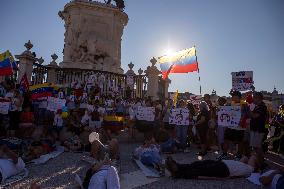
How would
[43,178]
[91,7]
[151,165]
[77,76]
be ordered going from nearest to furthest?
[43,178] < [151,165] < [77,76] < [91,7]

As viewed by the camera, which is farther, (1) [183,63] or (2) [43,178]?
(1) [183,63]

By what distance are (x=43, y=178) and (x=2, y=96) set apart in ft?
23.7

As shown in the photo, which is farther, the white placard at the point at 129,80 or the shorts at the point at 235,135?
the white placard at the point at 129,80

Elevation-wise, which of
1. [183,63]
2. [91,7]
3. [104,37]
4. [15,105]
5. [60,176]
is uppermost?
[91,7]

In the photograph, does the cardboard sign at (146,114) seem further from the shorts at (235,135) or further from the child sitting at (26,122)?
the shorts at (235,135)

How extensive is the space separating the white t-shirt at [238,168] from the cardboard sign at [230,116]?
217 centimetres

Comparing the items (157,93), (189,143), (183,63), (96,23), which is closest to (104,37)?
(96,23)

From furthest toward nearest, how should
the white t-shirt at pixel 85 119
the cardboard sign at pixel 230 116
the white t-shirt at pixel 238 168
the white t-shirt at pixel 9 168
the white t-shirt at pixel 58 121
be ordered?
the white t-shirt at pixel 85 119 < the white t-shirt at pixel 58 121 < the cardboard sign at pixel 230 116 < the white t-shirt at pixel 238 168 < the white t-shirt at pixel 9 168

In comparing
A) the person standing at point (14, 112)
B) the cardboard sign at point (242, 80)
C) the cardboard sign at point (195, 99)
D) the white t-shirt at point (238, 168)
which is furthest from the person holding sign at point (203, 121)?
the cardboard sign at point (195, 99)

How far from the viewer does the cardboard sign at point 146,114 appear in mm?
13438

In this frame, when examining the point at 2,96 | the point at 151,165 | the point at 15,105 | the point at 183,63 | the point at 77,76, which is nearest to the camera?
the point at 151,165

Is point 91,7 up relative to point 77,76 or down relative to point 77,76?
up

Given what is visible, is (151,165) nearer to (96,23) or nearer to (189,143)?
(189,143)

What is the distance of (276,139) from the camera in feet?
40.2
